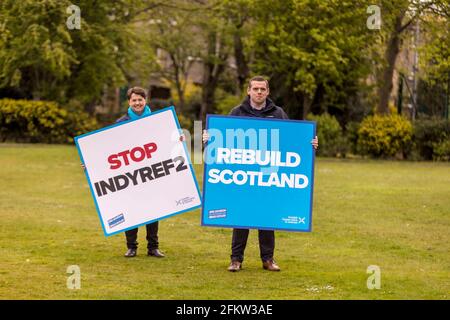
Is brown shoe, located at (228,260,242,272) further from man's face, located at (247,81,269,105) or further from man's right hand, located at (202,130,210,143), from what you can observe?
man's face, located at (247,81,269,105)

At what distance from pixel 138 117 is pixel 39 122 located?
27832 mm

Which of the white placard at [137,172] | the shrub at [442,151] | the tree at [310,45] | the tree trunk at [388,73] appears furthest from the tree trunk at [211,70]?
the white placard at [137,172]

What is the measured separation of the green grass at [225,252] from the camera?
10602 mm

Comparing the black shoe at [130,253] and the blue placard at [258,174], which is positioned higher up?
the blue placard at [258,174]

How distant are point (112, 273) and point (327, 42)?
26.4 metres

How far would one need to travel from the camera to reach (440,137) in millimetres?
36906

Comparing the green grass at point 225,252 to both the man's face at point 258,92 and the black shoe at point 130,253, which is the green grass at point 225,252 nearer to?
the black shoe at point 130,253

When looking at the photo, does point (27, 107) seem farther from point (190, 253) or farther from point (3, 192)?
point (190, 253)

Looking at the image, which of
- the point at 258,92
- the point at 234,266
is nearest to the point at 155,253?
the point at 234,266

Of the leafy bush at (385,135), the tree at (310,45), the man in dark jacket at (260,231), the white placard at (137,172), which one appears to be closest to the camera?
the man in dark jacket at (260,231)

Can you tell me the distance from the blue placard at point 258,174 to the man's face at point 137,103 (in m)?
1.21

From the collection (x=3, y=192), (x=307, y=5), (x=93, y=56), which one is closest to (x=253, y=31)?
(x=307, y=5)

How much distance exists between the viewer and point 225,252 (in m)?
13.7

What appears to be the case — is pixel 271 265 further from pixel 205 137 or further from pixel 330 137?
pixel 330 137
